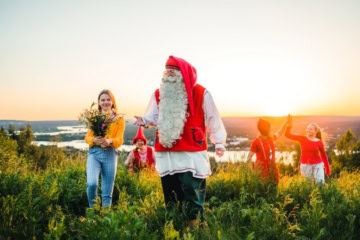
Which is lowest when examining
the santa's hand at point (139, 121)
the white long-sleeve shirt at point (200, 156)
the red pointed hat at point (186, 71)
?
the white long-sleeve shirt at point (200, 156)

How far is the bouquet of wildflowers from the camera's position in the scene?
4674mm

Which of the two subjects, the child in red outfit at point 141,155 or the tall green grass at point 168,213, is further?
the child in red outfit at point 141,155

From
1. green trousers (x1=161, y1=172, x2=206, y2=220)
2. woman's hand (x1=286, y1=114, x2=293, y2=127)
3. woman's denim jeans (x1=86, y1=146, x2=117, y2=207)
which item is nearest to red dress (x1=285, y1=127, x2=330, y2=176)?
woman's hand (x1=286, y1=114, x2=293, y2=127)

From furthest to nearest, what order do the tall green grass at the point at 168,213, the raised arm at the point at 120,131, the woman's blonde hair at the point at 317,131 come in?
the woman's blonde hair at the point at 317,131 → the raised arm at the point at 120,131 → the tall green grass at the point at 168,213

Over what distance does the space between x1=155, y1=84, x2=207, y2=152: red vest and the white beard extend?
0.07 m

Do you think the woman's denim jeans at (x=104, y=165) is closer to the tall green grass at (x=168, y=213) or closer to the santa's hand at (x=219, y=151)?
the tall green grass at (x=168, y=213)

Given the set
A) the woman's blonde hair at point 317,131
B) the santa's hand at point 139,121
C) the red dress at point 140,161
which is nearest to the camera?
the santa's hand at point 139,121

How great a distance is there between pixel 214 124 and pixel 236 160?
212 cm

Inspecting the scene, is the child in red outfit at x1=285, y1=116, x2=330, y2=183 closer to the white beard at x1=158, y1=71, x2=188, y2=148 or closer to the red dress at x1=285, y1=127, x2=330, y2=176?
the red dress at x1=285, y1=127, x2=330, y2=176

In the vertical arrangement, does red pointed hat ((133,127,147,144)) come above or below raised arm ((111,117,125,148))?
below

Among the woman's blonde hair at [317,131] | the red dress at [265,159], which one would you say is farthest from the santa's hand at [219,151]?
the woman's blonde hair at [317,131]

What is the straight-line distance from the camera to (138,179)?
227 inches

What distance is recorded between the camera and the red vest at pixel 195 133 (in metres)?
3.88

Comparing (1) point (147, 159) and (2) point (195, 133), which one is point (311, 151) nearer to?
(1) point (147, 159)
